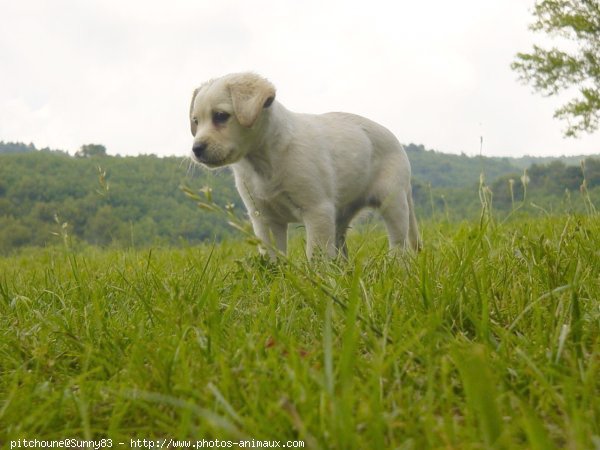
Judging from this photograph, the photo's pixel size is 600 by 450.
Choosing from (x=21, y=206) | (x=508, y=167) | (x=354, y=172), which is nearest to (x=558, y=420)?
(x=354, y=172)

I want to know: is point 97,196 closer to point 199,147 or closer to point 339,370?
point 199,147

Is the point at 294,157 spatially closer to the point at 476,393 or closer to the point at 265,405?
the point at 265,405

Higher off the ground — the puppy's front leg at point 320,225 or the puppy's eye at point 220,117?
the puppy's eye at point 220,117

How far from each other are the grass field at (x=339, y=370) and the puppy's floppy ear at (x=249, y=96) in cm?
168

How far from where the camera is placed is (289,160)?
393cm

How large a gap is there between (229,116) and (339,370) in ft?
9.25

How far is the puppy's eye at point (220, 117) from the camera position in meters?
3.77

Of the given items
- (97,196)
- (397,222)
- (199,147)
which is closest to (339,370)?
(199,147)

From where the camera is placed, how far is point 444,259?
2.44m

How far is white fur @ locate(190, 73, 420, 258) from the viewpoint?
3.74 meters

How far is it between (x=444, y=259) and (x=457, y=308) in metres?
0.78

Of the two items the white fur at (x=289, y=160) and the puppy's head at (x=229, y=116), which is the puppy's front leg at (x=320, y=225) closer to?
the white fur at (x=289, y=160)

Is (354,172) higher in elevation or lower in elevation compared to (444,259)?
higher

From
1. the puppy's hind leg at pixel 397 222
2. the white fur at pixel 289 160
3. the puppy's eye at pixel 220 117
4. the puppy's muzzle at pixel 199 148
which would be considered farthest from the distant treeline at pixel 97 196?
the puppy's muzzle at pixel 199 148
